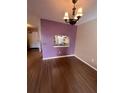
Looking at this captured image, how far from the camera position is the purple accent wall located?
21.5 feet

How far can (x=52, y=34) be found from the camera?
22.4 feet

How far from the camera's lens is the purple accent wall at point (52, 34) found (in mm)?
6562
